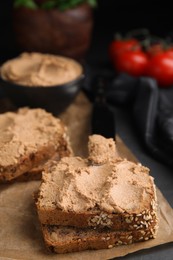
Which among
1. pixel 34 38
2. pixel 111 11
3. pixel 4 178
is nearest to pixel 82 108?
pixel 34 38

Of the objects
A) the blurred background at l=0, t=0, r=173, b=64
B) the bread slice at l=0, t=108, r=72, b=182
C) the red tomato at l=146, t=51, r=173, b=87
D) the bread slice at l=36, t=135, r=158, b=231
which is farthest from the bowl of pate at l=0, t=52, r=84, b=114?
the blurred background at l=0, t=0, r=173, b=64

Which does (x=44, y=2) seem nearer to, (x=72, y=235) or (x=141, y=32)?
(x=141, y=32)

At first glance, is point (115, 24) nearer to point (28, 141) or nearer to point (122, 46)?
point (122, 46)

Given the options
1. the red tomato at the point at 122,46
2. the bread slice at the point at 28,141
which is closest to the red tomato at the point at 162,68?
the red tomato at the point at 122,46

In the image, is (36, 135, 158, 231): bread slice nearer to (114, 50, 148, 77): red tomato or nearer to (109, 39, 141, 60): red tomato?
(114, 50, 148, 77): red tomato

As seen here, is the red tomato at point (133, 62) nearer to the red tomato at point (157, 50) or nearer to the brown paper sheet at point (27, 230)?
the red tomato at point (157, 50)

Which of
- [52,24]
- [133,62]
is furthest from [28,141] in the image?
[133,62]
